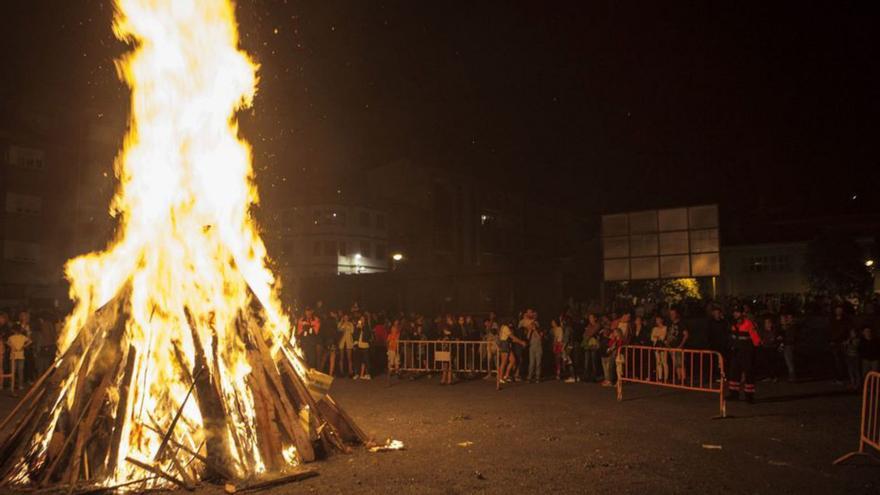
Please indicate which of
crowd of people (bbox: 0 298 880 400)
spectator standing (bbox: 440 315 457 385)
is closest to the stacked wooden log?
crowd of people (bbox: 0 298 880 400)

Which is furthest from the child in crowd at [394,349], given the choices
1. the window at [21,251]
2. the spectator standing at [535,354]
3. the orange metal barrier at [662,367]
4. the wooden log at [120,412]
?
the window at [21,251]

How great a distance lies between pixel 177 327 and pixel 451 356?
10.1 metres

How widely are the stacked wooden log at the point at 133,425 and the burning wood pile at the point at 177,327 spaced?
17 mm

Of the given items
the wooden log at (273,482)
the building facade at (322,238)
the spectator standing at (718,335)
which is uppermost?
the building facade at (322,238)

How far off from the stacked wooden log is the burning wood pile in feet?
0.06

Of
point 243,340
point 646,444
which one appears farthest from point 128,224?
point 646,444

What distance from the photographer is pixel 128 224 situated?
379 inches

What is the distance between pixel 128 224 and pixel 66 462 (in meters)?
3.60

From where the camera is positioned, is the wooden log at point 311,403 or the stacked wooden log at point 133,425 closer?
the stacked wooden log at point 133,425

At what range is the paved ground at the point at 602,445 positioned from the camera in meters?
7.13

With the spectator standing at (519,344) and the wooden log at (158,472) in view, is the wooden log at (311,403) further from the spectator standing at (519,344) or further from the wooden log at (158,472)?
the spectator standing at (519,344)

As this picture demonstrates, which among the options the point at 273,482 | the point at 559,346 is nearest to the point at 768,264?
the point at 559,346

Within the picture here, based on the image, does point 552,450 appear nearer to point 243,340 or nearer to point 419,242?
point 243,340

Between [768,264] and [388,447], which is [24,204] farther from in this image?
[768,264]
